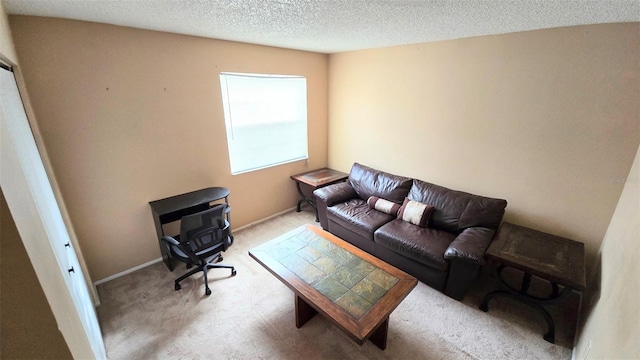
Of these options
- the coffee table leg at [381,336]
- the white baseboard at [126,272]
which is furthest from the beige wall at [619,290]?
the white baseboard at [126,272]

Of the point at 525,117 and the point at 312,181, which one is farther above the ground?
the point at 525,117

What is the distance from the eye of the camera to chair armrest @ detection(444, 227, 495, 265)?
88.1 inches

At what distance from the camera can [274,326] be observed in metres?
2.18

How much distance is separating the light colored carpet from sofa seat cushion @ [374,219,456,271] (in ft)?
1.22

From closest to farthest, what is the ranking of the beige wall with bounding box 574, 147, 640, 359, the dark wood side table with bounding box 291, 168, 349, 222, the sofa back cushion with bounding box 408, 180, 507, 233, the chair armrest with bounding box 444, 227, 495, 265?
the beige wall with bounding box 574, 147, 640, 359, the chair armrest with bounding box 444, 227, 495, 265, the sofa back cushion with bounding box 408, 180, 507, 233, the dark wood side table with bounding box 291, 168, 349, 222

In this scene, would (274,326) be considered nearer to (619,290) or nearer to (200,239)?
(200,239)

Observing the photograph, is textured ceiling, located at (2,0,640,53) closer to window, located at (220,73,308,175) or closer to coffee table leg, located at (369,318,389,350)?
window, located at (220,73,308,175)

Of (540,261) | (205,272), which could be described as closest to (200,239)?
(205,272)

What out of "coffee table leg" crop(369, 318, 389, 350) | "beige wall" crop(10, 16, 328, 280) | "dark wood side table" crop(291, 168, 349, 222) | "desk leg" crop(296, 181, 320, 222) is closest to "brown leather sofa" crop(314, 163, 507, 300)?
"dark wood side table" crop(291, 168, 349, 222)

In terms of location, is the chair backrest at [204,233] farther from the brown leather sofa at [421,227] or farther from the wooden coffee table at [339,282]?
the brown leather sofa at [421,227]

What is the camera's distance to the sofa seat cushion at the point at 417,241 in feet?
→ 8.05

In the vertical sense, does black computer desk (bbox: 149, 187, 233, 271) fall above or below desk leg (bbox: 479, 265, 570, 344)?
above

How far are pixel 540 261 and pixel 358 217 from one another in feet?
5.52

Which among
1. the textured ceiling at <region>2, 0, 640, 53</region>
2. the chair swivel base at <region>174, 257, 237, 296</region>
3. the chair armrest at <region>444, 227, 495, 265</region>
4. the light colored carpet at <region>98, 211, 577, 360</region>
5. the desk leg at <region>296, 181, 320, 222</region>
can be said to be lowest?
the light colored carpet at <region>98, 211, 577, 360</region>
